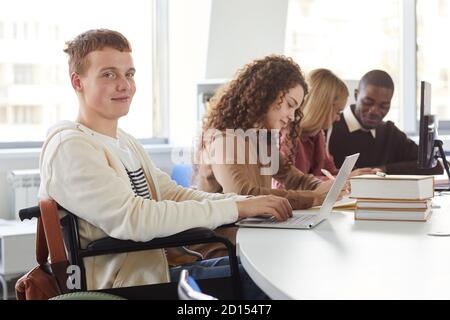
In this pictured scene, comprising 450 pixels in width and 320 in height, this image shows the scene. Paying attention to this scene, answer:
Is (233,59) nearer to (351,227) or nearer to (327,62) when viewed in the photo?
(327,62)

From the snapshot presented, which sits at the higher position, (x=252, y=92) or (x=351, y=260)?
(x=252, y=92)

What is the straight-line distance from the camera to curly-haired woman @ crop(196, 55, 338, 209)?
7.66 feet

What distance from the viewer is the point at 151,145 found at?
16.7 feet

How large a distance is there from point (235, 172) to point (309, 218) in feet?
1.21

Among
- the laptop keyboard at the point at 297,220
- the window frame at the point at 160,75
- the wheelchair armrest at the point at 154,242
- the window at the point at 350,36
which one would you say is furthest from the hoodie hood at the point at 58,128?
the window at the point at 350,36

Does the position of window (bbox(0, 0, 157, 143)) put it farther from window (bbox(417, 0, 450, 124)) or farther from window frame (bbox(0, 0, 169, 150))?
window (bbox(417, 0, 450, 124))

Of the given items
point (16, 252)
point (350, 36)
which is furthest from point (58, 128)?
point (350, 36)

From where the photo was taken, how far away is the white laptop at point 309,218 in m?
1.91

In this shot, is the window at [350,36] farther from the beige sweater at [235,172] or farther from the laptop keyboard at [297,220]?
the laptop keyboard at [297,220]

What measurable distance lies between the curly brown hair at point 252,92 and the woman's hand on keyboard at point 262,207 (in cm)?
55

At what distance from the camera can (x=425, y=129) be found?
2555 mm

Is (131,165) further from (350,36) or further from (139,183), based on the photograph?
(350,36)

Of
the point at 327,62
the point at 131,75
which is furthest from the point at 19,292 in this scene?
the point at 327,62
